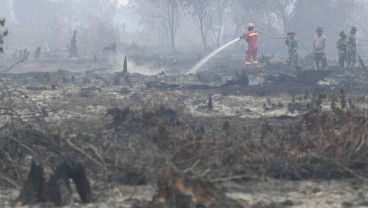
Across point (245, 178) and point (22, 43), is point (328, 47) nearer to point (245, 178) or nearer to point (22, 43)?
A: point (22, 43)

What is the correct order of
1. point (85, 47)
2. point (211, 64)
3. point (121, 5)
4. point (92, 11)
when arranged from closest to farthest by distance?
point (211, 64) → point (85, 47) → point (92, 11) → point (121, 5)

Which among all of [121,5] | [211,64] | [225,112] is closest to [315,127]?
[225,112]

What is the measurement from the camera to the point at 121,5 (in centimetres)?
9462

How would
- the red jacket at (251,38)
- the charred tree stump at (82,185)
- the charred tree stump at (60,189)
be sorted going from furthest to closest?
the red jacket at (251,38)
the charred tree stump at (82,185)
the charred tree stump at (60,189)

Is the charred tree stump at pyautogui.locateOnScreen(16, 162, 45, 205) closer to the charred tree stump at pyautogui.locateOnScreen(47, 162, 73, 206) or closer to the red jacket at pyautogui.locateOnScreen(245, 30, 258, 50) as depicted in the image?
the charred tree stump at pyautogui.locateOnScreen(47, 162, 73, 206)

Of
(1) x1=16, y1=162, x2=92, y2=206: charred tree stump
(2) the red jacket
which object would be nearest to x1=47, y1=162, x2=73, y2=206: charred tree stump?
(1) x1=16, y1=162, x2=92, y2=206: charred tree stump

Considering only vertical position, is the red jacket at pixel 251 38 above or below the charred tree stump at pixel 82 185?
above

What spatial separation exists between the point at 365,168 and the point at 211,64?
24.7 m

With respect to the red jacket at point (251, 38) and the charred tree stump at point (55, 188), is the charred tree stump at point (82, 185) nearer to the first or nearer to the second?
the charred tree stump at point (55, 188)

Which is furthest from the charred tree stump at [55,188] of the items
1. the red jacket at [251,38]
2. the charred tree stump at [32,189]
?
the red jacket at [251,38]

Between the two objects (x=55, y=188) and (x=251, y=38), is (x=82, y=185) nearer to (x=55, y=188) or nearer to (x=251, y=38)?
(x=55, y=188)

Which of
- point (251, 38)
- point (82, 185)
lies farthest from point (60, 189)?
point (251, 38)

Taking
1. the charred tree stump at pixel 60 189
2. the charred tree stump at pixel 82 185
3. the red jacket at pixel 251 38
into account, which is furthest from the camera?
the red jacket at pixel 251 38

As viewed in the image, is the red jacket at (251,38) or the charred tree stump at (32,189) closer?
the charred tree stump at (32,189)
